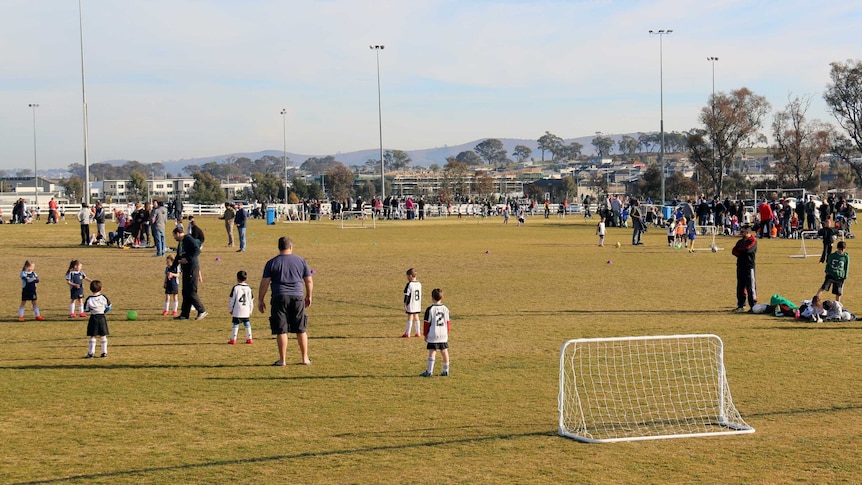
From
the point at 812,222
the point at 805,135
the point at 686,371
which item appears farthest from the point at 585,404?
the point at 805,135

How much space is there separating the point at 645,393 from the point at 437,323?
9.56 feet

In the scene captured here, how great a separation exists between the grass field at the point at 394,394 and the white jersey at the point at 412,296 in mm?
608

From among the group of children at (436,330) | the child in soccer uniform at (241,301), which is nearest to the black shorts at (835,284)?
the group of children at (436,330)

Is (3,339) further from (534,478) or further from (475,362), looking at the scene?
(534,478)

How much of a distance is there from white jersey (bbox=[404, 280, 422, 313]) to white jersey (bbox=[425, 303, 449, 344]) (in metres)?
3.27

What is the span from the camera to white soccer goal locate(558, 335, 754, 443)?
1013 centimetres

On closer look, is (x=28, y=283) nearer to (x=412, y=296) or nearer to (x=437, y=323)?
(x=412, y=296)

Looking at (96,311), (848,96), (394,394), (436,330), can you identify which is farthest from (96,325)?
(848,96)

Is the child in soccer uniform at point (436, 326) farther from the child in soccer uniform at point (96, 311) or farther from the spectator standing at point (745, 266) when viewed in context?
the spectator standing at point (745, 266)

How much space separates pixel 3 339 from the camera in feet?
55.0

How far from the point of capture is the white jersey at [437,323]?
41.6 feet

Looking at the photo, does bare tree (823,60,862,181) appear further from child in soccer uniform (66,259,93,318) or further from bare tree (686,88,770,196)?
child in soccer uniform (66,259,93,318)

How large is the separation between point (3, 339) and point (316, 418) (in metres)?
8.83

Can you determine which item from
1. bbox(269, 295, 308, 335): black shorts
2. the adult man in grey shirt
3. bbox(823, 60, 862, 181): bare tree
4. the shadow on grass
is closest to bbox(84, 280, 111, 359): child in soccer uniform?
the adult man in grey shirt
